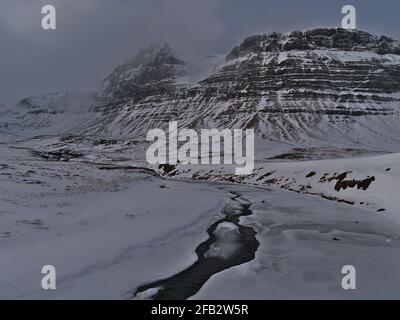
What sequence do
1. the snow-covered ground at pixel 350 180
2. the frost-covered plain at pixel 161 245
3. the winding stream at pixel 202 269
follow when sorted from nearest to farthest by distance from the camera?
1. the winding stream at pixel 202 269
2. the frost-covered plain at pixel 161 245
3. the snow-covered ground at pixel 350 180

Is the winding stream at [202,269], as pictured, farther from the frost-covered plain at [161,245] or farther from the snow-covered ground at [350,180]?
the snow-covered ground at [350,180]

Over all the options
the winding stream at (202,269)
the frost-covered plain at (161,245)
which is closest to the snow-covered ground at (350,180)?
the frost-covered plain at (161,245)

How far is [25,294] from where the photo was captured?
12.9 m

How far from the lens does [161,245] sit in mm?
20844

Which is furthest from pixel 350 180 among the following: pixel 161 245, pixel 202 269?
pixel 202 269

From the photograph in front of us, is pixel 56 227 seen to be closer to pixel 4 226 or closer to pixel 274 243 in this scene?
pixel 4 226

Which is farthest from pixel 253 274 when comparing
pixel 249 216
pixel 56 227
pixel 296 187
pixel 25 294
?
pixel 296 187

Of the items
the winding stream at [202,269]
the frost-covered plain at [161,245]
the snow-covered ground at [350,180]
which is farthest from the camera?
the snow-covered ground at [350,180]

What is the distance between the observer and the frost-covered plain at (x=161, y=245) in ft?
46.9

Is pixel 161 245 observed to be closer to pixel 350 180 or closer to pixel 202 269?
pixel 202 269

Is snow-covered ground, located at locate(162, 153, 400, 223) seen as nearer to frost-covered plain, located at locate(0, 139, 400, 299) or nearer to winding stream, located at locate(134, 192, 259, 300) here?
frost-covered plain, located at locate(0, 139, 400, 299)
